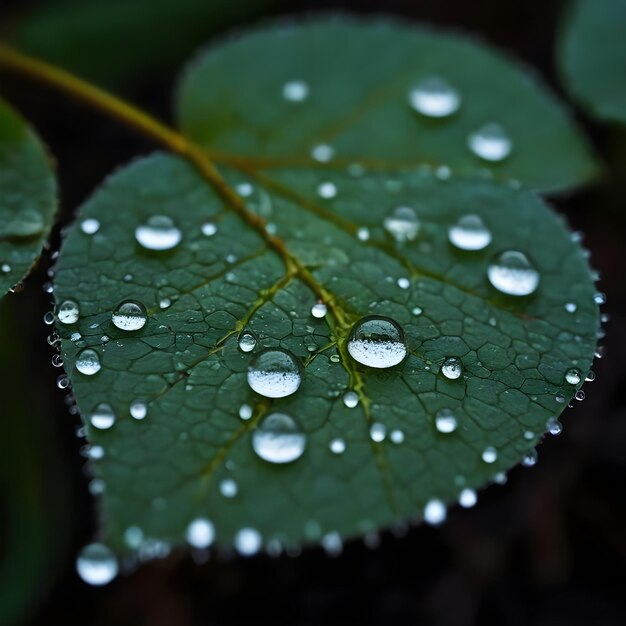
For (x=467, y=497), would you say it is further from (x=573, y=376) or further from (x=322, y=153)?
(x=322, y=153)

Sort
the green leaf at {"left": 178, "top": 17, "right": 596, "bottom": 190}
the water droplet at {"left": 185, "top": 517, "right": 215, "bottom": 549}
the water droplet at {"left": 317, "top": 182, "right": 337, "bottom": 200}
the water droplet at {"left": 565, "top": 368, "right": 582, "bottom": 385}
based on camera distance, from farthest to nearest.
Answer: the green leaf at {"left": 178, "top": 17, "right": 596, "bottom": 190}, the water droplet at {"left": 317, "top": 182, "right": 337, "bottom": 200}, the water droplet at {"left": 565, "top": 368, "right": 582, "bottom": 385}, the water droplet at {"left": 185, "top": 517, "right": 215, "bottom": 549}

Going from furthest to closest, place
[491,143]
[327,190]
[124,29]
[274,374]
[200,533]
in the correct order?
1. [124,29]
2. [491,143]
3. [327,190]
4. [274,374]
5. [200,533]

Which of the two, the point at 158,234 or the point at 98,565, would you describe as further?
the point at 158,234

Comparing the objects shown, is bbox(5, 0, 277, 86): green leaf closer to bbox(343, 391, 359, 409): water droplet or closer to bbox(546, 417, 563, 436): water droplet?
bbox(343, 391, 359, 409): water droplet

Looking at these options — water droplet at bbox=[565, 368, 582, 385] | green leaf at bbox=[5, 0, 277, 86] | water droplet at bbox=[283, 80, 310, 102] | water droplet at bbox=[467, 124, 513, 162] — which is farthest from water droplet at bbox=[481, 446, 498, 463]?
green leaf at bbox=[5, 0, 277, 86]

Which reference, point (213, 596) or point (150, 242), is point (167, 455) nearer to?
point (150, 242)

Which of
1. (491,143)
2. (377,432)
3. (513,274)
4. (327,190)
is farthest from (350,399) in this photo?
(491,143)
